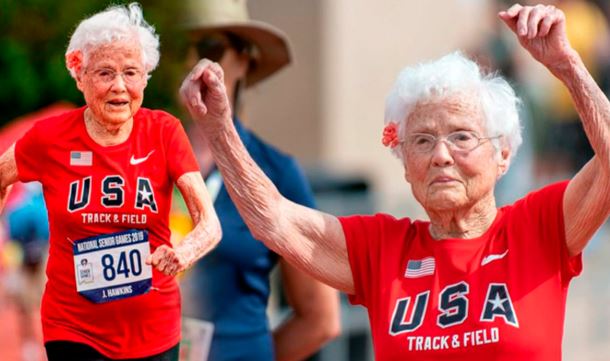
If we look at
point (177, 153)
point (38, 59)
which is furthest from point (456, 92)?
point (38, 59)

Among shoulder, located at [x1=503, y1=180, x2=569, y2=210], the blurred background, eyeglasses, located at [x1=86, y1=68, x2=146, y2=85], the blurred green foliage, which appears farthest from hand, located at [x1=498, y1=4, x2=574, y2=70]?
the blurred background

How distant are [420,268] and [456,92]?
0.45 meters

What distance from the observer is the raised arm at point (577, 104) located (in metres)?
3.36

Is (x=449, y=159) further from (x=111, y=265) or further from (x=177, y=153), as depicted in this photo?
(x=111, y=265)

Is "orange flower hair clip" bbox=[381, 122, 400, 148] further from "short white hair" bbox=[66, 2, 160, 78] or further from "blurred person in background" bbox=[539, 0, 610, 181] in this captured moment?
"blurred person in background" bbox=[539, 0, 610, 181]

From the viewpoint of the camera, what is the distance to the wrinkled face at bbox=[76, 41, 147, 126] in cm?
305

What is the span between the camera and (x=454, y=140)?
3709mm

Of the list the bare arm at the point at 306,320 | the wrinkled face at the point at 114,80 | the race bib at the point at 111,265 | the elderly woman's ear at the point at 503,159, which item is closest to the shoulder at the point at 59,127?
the wrinkled face at the point at 114,80

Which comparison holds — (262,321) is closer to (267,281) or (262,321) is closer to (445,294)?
(267,281)

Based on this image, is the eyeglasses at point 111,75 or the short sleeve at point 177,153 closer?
the eyeglasses at point 111,75

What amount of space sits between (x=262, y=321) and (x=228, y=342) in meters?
0.15

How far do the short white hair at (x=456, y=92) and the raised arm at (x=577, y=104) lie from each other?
23 cm

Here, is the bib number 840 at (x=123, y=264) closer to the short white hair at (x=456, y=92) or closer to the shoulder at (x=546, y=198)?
the short white hair at (x=456, y=92)

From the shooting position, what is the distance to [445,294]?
12.2ft
